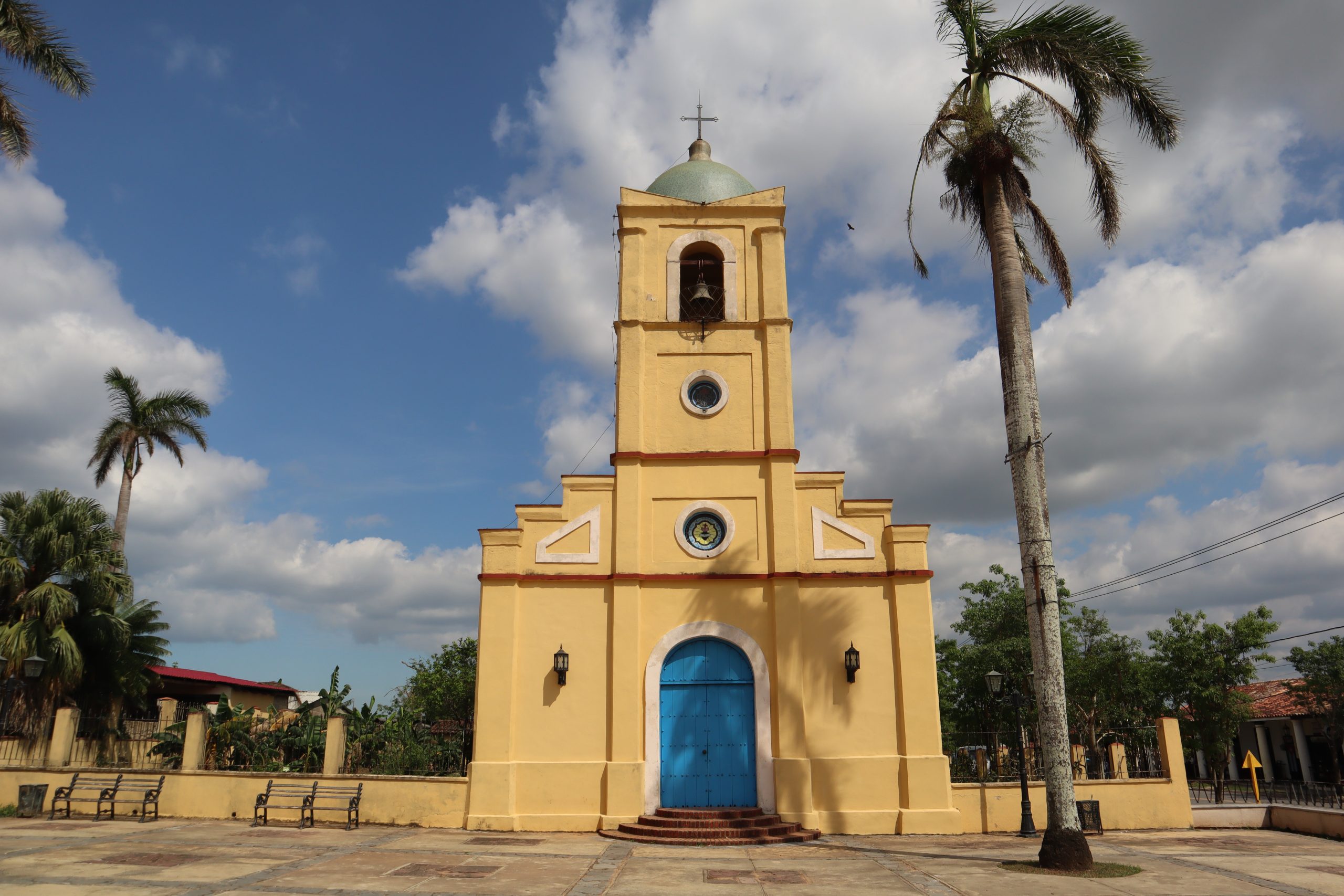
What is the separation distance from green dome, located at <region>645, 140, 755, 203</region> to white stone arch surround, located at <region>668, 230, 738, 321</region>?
882 mm

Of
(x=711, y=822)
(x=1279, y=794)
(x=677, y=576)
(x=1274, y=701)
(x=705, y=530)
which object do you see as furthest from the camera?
(x=1274, y=701)

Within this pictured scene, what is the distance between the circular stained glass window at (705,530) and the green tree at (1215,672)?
22783 mm

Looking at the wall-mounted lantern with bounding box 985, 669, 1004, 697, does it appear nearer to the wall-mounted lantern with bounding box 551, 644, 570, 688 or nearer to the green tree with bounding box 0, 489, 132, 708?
the wall-mounted lantern with bounding box 551, 644, 570, 688

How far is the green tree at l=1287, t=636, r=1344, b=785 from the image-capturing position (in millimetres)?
34469

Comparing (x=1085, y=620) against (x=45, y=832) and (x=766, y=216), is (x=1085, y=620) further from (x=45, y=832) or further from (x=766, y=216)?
(x=45, y=832)

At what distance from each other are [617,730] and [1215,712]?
992 inches

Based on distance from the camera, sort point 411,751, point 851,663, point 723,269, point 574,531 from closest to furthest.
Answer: point 851,663 < point 574,531 < point 411,751 < point 723,269

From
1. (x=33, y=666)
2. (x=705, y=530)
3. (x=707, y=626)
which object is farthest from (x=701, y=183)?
(x=33, y=666)

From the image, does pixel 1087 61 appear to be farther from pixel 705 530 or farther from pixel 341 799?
pixel 341 799

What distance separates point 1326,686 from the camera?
34812mm

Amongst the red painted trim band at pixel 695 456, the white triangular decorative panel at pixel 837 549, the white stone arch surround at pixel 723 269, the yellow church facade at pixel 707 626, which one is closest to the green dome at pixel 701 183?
the white stone arch surround at pixel 723 269

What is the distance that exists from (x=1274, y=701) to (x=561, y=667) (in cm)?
4308

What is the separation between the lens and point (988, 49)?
1380 cm

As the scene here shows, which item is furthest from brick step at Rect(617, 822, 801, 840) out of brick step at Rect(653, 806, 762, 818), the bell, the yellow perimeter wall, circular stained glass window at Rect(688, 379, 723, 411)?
the bell
